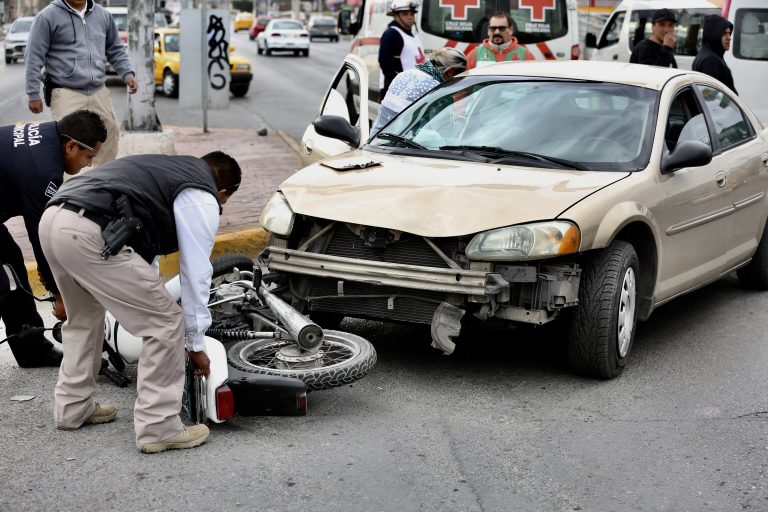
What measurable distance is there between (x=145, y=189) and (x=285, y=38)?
144 feet

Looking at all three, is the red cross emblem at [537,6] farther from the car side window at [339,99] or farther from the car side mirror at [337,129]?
the car side mirror at [337,129]

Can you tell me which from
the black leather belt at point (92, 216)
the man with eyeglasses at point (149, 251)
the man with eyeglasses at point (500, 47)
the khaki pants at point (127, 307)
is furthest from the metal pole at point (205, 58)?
the black leather belt at point (92, 216)

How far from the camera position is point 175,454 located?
16.0 ft

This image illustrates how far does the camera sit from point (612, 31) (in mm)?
21750

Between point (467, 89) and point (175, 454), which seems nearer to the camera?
point (175, 454)

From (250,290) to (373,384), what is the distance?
82 centimetres

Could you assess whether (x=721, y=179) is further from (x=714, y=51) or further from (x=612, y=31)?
(x=612, y=31)

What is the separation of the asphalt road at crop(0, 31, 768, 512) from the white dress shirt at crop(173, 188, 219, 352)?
64 centimetres

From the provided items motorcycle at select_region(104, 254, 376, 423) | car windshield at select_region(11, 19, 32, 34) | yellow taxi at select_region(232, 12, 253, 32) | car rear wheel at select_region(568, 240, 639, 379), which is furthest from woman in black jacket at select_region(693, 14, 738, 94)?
yellow taxi at select_region(232, 12, 253, 32)

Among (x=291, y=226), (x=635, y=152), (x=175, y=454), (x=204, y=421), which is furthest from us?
(x=635, y=152)

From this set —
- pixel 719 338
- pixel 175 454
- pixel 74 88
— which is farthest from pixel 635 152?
pixel 74 88

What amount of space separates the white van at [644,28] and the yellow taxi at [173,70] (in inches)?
303

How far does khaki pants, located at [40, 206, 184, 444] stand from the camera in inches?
184

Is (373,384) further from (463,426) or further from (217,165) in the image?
(217,165)
